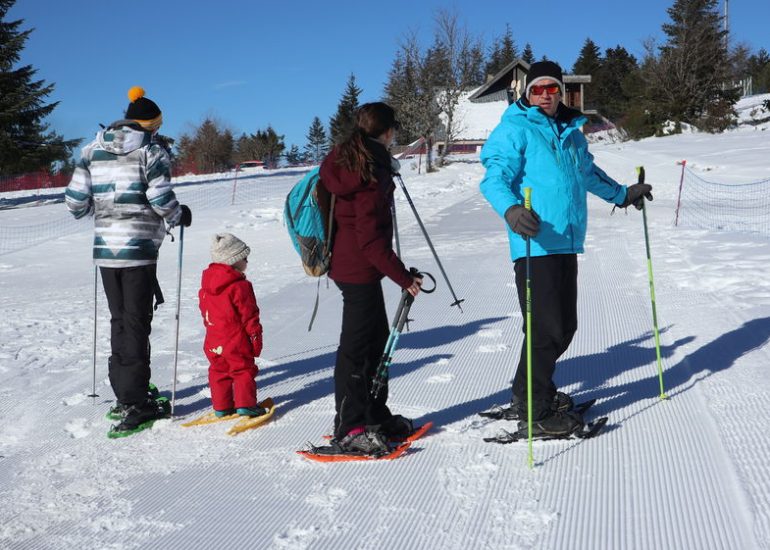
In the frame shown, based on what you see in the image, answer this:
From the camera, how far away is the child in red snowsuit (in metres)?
3.79

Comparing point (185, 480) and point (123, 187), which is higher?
point (123, 187)

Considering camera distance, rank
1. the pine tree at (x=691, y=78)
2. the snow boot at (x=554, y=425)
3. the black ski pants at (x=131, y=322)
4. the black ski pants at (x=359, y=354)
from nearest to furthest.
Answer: the black ski pants at (x=359, y=354)
the snow boot at (x=554, y=425)
the black ski pants at (x=131, y=322)
the pine tree at (x=691, y=78)

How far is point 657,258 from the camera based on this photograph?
28.5 ft

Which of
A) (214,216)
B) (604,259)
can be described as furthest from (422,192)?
(604,259)

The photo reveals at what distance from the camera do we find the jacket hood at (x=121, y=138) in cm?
368

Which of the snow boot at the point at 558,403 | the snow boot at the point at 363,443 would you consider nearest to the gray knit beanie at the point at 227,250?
the snow boot at the point at 363,443

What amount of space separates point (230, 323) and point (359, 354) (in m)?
0.86

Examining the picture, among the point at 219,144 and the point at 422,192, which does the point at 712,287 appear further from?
the point at 219,144

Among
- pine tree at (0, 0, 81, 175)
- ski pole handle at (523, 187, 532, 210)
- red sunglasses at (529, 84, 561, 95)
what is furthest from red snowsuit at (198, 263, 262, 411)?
pine tree at (0, 0, 81, 175)

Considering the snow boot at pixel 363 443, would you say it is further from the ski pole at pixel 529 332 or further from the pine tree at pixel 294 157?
the pine tree at pixel 294 157

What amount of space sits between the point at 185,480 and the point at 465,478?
125 centimetres

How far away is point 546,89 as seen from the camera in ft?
10.9

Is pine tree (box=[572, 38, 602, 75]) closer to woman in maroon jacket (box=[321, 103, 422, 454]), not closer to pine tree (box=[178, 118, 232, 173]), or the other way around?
pine tree (box=[178, 118, 232, 173])

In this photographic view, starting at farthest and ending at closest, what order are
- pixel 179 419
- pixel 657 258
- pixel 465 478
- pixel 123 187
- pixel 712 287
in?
pixel 657 258, pixel 712 287, pixel 179 419, pixel 123 187, pixel 465 478
